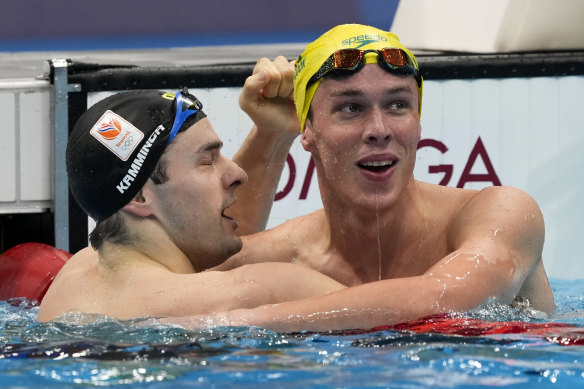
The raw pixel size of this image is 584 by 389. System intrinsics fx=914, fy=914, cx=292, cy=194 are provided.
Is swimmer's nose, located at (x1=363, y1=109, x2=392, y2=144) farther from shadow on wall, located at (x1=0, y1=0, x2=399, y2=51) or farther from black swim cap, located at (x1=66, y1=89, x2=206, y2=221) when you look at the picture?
shadow on wall, located at (x1=0, y1=0, x2=399, y2=51)

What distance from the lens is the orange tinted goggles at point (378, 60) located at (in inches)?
135

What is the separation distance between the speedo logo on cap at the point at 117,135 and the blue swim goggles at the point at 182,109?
0.42 ft

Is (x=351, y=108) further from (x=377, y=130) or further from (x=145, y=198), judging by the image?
(x=145, y=198)

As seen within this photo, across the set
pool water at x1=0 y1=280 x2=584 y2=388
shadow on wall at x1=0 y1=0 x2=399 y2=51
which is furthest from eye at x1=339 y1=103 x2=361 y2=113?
shadow on wall at x1=0 y1=0 x2=399 y2=51

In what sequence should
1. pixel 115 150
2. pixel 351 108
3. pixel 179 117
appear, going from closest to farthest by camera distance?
1. pixel 115 150
2. pixel 179 117
3. pixel 351 108

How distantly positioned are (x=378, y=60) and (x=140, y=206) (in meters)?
1.04

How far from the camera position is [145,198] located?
326 cm

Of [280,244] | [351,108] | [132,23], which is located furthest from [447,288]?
[132,23]

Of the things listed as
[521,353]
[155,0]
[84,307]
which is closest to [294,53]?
[155,0]

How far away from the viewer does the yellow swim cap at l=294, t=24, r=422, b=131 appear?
11.5 ft

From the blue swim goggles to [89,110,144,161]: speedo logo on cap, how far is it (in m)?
0.13

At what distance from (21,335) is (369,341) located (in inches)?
48.5

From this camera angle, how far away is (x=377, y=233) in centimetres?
364

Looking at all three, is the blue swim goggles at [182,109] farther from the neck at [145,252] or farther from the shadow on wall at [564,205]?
the shadow on wall at [564,205]
